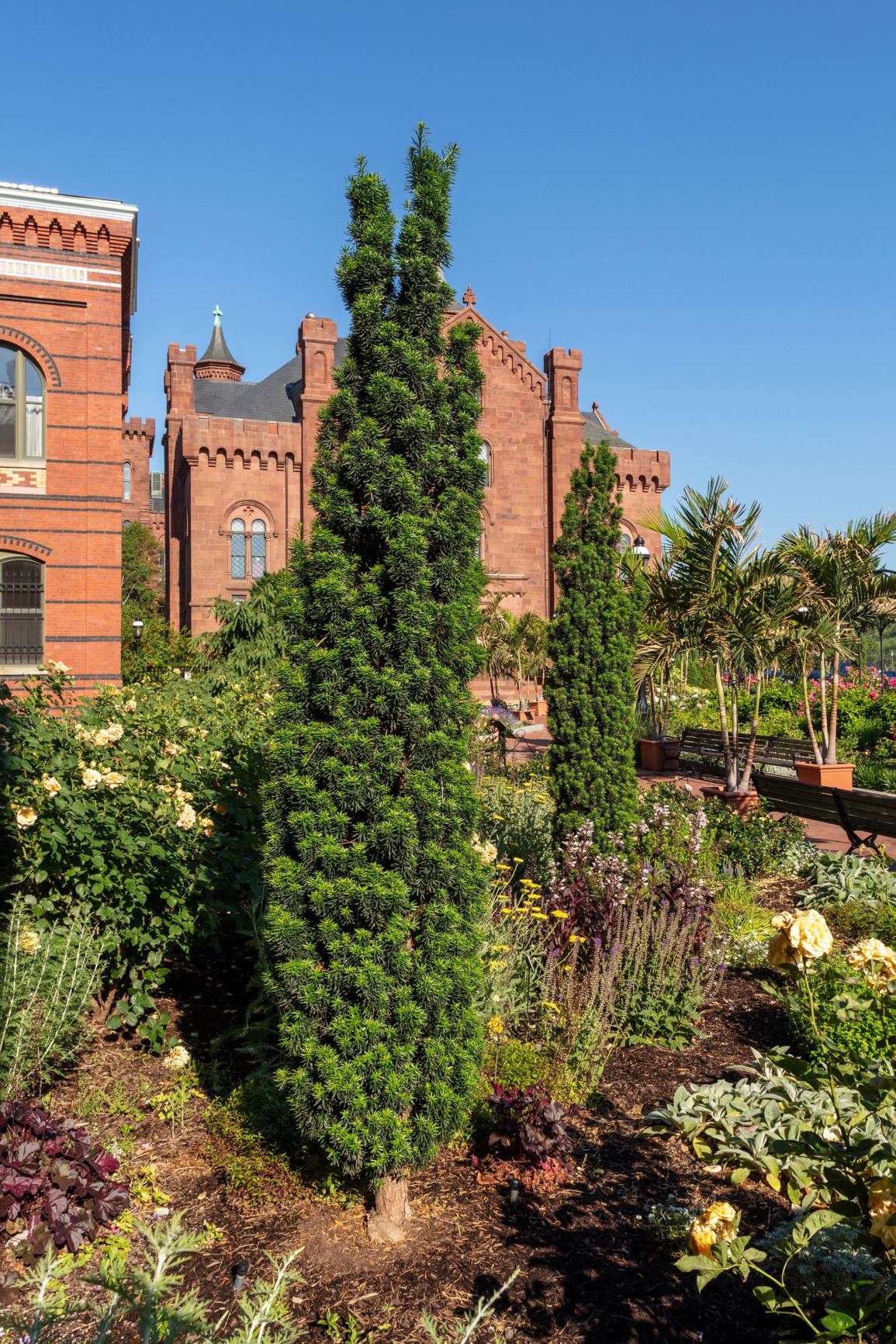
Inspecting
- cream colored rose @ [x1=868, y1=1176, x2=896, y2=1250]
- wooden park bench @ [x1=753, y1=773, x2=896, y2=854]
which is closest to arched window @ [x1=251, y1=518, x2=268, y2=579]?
wooden park bench @ [x1=753, y1=773, x2=896, y2=854]

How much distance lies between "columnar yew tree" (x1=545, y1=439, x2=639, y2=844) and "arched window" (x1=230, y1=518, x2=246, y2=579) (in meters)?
22.9

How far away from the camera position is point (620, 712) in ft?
23.7

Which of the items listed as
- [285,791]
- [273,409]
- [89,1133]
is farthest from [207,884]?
[273,409]

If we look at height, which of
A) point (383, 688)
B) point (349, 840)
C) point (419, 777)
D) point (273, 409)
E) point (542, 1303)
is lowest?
point (542, 1303)

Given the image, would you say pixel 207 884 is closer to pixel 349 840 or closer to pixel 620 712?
pixel 349 840

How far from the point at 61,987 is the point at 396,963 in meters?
1.89

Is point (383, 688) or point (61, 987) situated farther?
point (61, 987)

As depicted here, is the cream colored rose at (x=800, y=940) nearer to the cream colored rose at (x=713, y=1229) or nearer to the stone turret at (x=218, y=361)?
the cream colored rose at (x=713, y=1229)

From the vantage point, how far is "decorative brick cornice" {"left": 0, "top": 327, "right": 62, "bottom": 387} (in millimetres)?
15734

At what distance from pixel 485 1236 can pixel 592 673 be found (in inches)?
176

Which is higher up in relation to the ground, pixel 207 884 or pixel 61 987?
pixel 207 884

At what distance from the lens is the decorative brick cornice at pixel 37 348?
15.7 meters

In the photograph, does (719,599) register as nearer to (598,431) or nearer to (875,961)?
(875,961)

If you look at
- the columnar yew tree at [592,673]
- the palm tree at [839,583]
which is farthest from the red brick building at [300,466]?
the columnar yew tree at [592,673]
